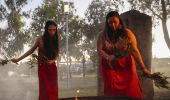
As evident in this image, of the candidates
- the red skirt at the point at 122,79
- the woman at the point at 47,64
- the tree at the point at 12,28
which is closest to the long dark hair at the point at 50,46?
the woman at the point at 47,64

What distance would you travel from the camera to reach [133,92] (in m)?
6.46

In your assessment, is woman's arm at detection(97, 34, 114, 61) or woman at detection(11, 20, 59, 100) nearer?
woman's arm at detection(97, 34, 114, 61)

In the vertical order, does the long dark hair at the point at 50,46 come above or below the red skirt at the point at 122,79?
above

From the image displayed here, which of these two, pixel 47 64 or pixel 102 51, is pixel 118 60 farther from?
pixel 47 64

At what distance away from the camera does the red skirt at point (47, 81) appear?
7531mm

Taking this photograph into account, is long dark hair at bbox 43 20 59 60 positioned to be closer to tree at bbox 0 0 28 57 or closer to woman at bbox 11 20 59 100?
woman at bbox 11 20 59 100

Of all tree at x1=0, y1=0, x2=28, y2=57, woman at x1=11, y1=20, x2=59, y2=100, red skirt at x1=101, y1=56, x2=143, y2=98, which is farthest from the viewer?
tree at x1=0, y1=0, x2=28, y2=57

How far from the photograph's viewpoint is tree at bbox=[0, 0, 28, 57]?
1953 inches

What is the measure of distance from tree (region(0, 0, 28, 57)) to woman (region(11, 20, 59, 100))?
138ft

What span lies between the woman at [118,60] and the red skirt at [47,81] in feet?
4.27

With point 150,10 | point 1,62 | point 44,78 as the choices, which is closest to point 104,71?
point 44,78

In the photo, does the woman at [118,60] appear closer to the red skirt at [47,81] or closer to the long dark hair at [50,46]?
the long dark hair at [50,46]

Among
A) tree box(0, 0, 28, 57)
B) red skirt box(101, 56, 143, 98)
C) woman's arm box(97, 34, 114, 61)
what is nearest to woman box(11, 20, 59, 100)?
woman's arm box(97, 34, 114, 61)

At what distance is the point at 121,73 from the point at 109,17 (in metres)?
0.91
